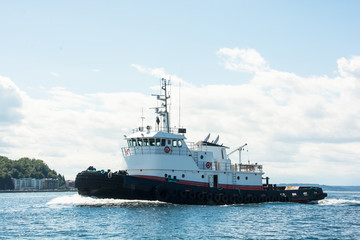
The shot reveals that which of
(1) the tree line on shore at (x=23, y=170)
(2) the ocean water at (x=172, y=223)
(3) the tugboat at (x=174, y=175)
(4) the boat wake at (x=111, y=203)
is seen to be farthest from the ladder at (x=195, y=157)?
(1) the tree line on shore at (x=23, y=170)

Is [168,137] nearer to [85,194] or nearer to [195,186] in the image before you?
[195,186]

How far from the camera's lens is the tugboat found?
1088 inches

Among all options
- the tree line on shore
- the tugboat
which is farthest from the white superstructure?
the tree line on shore

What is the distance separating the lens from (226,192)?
3166cm

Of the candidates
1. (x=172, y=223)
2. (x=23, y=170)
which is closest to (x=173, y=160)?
(x=172, y=223)

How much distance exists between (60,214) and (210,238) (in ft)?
37.9

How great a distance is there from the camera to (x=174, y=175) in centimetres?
2978

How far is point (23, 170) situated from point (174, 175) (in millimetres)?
115702

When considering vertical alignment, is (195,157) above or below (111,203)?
above

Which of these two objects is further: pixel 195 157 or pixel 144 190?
pixel 195 157

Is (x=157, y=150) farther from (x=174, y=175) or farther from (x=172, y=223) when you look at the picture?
(x=172, y=223)

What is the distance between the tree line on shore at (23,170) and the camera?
4961 inches

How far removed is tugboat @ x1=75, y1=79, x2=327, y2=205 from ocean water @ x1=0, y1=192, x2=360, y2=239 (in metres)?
0.84

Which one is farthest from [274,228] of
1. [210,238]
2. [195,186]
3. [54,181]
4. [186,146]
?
[54,181]
